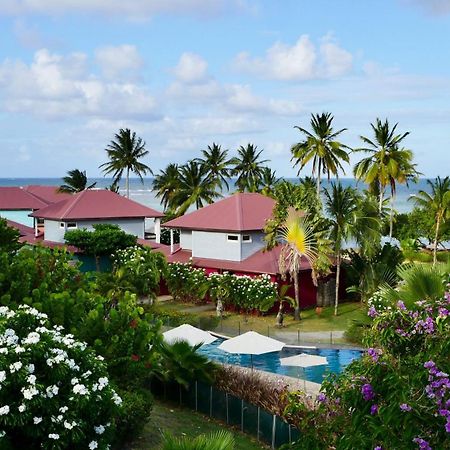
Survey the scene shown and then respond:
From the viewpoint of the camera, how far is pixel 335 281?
43.3 meters

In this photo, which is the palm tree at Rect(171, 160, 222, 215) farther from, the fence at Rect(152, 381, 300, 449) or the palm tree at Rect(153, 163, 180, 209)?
the fence at Rect(152, 381, 300, 449)

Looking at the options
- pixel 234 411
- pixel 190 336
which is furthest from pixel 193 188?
pixel 234 411

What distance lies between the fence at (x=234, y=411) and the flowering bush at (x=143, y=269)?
16.0 m

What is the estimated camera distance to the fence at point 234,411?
18.5 metres

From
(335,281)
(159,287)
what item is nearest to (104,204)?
(159,287)

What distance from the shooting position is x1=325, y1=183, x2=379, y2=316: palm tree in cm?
3847

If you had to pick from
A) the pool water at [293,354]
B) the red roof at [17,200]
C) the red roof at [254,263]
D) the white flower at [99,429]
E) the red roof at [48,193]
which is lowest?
Result: the pool water at [293,354]

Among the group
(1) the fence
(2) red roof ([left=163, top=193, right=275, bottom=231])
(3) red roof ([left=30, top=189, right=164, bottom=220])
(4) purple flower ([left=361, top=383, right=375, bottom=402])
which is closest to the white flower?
(4) purple flower ([left=361, top=383, right=375, bottom=402])

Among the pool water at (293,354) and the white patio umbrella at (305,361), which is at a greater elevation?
the white patio umbrella at (305,361)

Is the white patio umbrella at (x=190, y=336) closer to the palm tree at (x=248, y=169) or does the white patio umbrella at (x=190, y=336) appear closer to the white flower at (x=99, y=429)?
the white flower at (x=99, y=429)

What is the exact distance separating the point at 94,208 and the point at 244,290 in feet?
51.6

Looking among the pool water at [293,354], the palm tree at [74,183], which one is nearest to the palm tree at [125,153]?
the palm tree at [74,183]

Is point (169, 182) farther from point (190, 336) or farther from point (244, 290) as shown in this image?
point (190, 336)

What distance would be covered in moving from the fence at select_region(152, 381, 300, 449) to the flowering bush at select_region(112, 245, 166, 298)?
16.0 m
